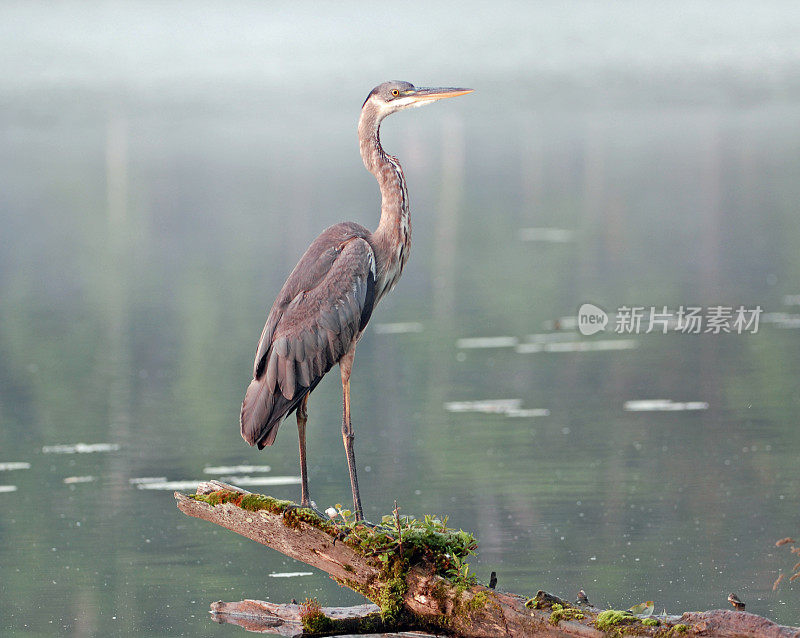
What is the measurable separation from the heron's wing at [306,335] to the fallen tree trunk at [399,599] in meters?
0.67

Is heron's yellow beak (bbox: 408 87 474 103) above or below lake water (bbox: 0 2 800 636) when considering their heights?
above

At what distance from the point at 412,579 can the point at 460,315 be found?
12.4 metres

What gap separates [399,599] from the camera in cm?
812

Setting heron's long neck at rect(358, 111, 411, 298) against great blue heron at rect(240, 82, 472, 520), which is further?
heron's long neck at rect(358, 111, 411, 298)

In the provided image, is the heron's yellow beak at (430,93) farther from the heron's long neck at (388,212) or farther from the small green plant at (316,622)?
the small green plant at (316,622)

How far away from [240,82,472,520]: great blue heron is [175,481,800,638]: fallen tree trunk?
1.66 ft

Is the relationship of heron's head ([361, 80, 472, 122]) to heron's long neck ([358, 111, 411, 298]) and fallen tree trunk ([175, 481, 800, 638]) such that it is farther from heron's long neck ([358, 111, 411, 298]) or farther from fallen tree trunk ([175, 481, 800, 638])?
fallen tree trunk ([175, 481, 800, 638])

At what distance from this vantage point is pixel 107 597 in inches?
376

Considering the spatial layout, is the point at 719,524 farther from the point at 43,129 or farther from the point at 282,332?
the point at 43,129

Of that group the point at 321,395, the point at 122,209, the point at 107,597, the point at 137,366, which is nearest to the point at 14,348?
the point at 137,366

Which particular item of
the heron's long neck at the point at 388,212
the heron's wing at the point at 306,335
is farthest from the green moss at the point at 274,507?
the heron's long neck at the point at 388,212

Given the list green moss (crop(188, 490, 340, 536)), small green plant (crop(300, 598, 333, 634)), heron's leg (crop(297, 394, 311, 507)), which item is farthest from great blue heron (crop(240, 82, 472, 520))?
small green plant (crop(300, 598, 333, 634))

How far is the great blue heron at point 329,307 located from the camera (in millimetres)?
9023

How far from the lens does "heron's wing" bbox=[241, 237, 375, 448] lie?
355 inches
